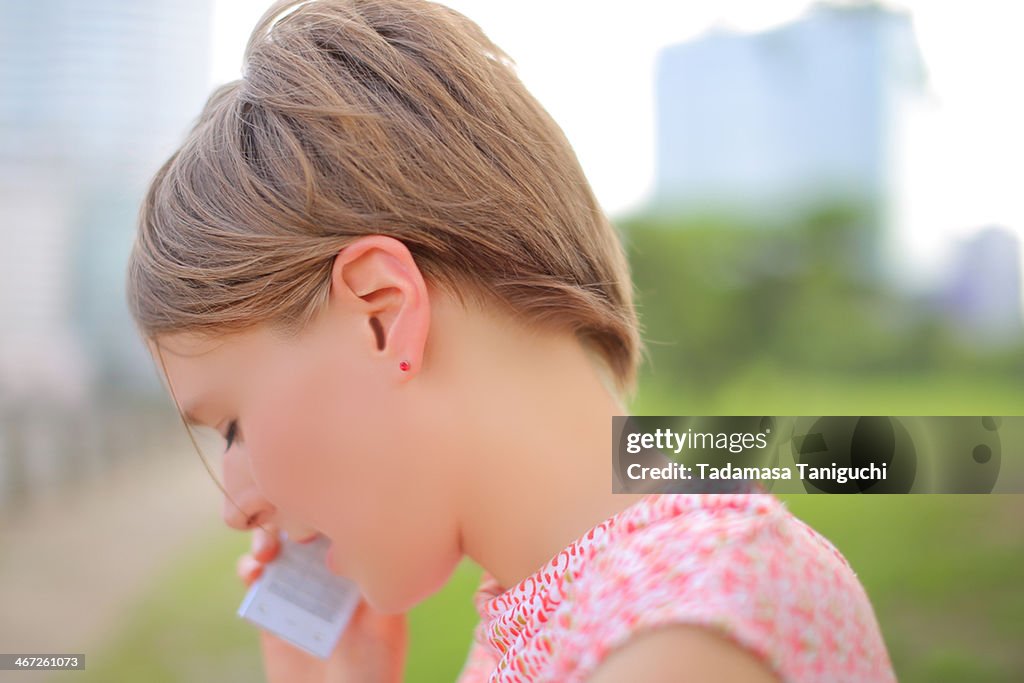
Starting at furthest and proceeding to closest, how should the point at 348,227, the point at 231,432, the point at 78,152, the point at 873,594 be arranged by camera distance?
the point at 873,594
the point at 78,152
the point at 231,432
the point at 348,227

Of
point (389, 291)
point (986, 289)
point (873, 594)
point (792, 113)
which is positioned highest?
point (792, 113)

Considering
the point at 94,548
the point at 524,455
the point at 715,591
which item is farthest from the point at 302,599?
the point at 94,548

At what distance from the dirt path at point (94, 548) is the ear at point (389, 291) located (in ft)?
2.17

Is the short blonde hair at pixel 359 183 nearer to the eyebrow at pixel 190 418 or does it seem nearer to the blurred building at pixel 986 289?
the eyebrow at pixel 190 418

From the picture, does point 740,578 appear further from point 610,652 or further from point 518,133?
point 518,133

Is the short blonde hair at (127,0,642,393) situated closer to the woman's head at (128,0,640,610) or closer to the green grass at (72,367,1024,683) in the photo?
the woman's head at (128,0,640,610)

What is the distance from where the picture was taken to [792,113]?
1327 mm

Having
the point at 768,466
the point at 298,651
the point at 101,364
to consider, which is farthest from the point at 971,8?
the point at 101,364

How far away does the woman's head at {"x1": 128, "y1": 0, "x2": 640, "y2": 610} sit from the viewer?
0.60 metres

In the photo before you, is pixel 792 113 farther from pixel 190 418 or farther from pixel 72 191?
pixel 72 191

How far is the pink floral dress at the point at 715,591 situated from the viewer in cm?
47

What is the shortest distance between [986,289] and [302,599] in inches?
44.4

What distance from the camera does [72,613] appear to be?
4.00 ft

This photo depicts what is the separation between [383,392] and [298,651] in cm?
42
